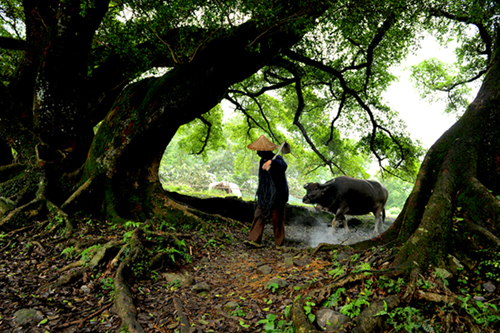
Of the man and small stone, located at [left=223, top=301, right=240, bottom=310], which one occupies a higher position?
the man

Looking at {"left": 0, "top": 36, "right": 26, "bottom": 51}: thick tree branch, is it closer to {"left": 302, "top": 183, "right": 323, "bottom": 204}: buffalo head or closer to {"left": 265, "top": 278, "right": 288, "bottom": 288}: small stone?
{"left": 265, "top": 278, "right": 288, "bottom": 288}: small stone

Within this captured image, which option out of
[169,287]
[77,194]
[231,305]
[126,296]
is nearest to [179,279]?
[169,287]

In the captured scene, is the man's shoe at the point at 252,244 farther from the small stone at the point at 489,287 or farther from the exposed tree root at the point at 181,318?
the small stone at the point at 489,287

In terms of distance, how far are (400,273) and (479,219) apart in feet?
4.10

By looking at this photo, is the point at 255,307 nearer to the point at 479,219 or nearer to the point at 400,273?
the point at 400,273

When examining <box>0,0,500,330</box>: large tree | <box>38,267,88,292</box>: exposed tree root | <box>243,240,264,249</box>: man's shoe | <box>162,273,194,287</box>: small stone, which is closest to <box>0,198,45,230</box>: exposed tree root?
<box>0,0,500,330</box>: large tree

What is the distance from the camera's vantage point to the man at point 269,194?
6.10 m

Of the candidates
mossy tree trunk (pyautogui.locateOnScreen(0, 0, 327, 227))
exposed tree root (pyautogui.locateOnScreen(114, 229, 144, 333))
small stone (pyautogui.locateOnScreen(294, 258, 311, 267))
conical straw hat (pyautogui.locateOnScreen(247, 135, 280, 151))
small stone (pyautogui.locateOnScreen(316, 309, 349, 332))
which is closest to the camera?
small stone (pyautogui.locateOnScreen(316, 309, 349, 332))

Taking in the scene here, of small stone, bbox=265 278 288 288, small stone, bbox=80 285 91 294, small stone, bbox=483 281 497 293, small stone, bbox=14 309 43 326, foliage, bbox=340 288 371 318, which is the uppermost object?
small stone, bbox=483 281 497 293

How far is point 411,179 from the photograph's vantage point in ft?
38.2

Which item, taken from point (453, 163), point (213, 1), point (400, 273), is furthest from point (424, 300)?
point (213, 1)

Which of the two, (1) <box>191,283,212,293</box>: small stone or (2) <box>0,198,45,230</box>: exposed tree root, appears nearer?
(1) <box>191,283,212,293</box>: small stone

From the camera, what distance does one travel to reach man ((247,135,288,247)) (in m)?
6.10

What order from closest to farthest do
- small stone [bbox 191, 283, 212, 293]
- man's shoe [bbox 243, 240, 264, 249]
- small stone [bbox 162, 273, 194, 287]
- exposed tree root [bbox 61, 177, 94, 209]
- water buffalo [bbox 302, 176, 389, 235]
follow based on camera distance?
small stone [bbox 191, 283, 212, 293]
small stone [bbox 162, 273, 194, 287]
exposed tree root [bbox 61, 177, 94, 209]
man's shoe [bbox 243, 240, 264, 249]
water buffalo [bbox 302, 176, 389, 235]
